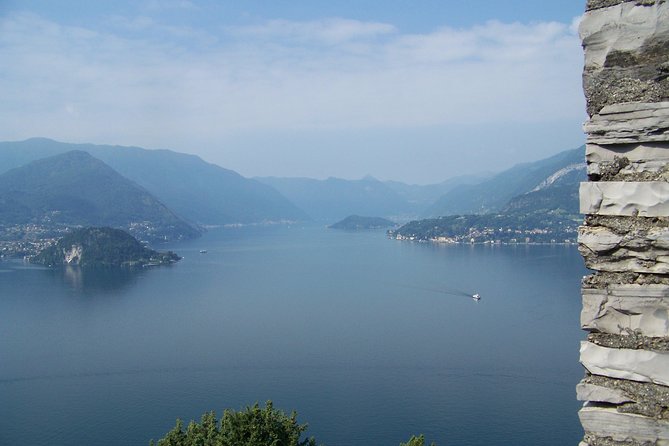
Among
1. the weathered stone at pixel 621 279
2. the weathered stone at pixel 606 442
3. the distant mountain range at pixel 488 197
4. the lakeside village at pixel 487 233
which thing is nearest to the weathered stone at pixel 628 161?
the weathered stone at pixel 621 279

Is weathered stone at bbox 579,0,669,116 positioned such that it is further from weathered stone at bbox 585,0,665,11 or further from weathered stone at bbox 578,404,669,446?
weathered stone at bbox 578,404,669,446

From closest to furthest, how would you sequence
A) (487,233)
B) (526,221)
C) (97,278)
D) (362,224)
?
1. (97,278)
2. (487,233)
3. (526,221)
4. (362,224)

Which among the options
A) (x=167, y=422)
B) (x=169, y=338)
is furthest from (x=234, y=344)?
(x=167, y=422)

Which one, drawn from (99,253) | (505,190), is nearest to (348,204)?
(505,190)

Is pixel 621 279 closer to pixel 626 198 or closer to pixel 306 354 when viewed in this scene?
pixel 626 198

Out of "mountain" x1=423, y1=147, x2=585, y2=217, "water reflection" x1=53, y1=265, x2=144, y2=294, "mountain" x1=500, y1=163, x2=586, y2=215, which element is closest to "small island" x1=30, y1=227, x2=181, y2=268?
"water reflection" x1=53, y1=265, x2=144, y2=294

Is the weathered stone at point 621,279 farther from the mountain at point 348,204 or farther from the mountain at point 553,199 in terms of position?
the mountain at point 348,204
